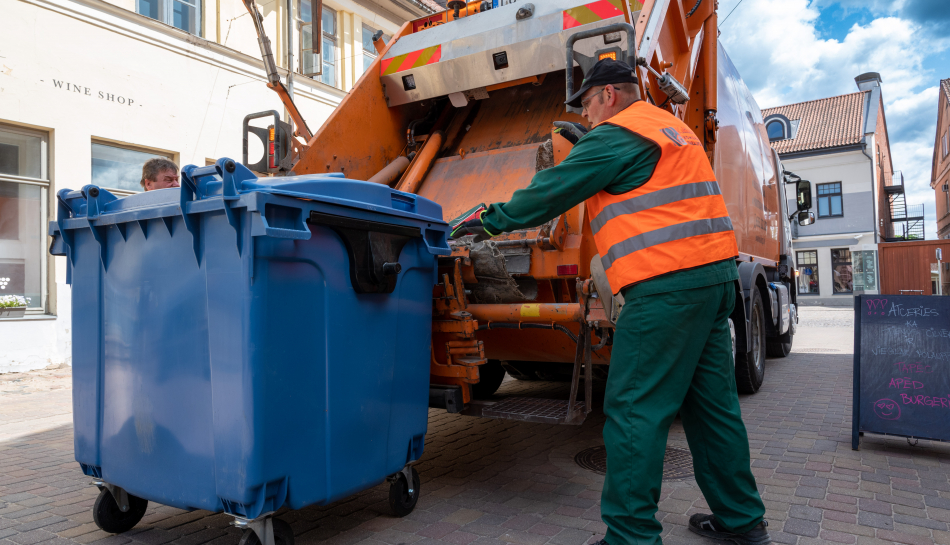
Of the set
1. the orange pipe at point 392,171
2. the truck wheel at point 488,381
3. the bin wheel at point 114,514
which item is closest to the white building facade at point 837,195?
the truck wheel at point 488,381

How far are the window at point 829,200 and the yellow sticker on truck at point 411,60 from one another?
25.5 metres

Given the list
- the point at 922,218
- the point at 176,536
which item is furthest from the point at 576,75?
the point at 922,218

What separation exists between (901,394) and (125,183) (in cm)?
800

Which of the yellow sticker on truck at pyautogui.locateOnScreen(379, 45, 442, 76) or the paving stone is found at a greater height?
the yellow sticker on truck at pyautogui.locateOnScreen(379, 45, 442, 76)

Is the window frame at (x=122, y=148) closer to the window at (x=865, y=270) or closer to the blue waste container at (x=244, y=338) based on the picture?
the blue waste container at (x=244, y=338)

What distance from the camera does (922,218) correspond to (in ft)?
113

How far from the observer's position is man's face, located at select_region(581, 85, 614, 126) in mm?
2399

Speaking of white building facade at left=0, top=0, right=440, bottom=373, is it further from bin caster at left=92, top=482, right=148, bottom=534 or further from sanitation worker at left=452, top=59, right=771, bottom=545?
sanitation worker at left=452, top=59, right=771, bottom=545

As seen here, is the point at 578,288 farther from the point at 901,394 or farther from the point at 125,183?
the point at 125,183

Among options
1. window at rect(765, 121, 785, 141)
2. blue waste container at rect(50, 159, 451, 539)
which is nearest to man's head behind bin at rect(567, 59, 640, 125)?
blue waste container at rect(50, 159, 451, 539)

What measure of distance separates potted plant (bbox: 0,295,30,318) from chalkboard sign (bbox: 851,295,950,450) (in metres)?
7.49

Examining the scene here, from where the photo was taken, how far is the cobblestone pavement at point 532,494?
8.09 feet

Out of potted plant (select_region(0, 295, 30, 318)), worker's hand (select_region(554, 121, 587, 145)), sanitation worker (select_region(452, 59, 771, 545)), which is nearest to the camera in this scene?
sanitation worker (select_region(452, 59, 771, 545))

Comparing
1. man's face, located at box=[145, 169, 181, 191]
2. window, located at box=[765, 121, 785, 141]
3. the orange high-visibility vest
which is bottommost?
the orange high-visibility vest
